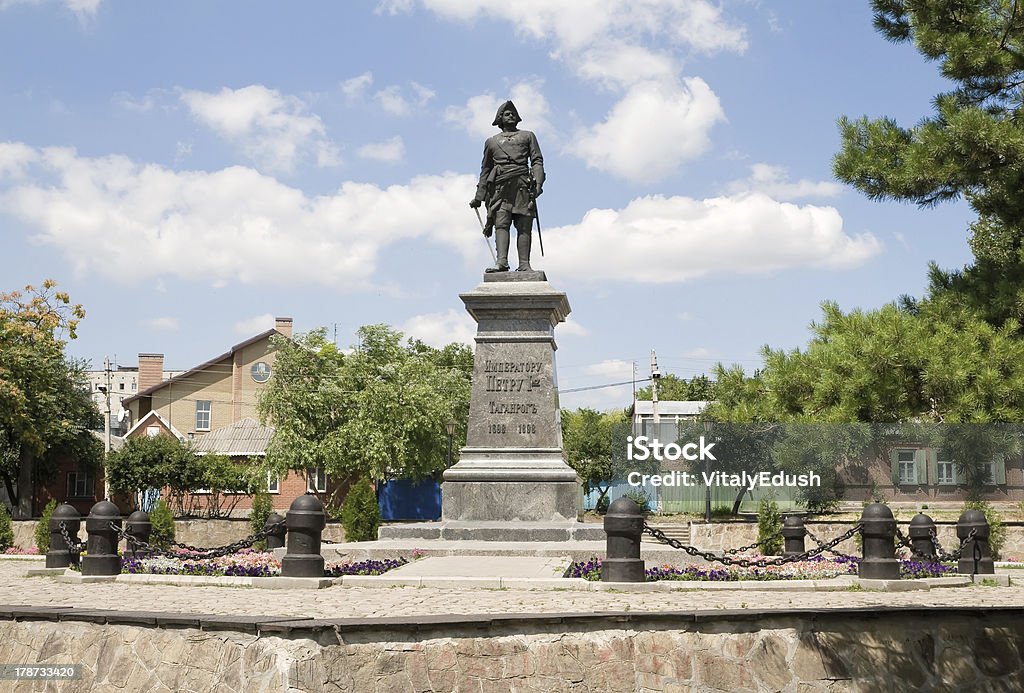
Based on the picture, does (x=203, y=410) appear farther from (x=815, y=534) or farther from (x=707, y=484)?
(x=815, y=534)

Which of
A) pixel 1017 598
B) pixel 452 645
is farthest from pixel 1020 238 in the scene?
pixel 452 645

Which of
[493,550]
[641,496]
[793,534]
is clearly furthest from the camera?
[641,496]

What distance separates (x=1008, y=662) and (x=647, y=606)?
113 inches

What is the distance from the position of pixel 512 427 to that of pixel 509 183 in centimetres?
389

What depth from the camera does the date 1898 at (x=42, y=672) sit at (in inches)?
321

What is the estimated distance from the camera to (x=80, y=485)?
47.9 meters

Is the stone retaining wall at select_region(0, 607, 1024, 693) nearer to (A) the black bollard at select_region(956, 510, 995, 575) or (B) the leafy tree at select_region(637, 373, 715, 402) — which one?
(A) the black bollard at select_region(956, 510, 995, 575)

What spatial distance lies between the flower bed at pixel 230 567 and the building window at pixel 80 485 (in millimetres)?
37129

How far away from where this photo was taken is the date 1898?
8.15 meters

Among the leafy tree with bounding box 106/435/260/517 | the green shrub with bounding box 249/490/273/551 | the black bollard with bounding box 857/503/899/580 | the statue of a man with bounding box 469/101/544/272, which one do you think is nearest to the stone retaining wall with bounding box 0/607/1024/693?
the black bollard with bounding box 857/503/899/580

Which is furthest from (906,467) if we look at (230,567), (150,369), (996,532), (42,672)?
(150,369)

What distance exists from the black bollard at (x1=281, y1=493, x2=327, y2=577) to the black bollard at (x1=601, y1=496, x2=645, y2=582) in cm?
287

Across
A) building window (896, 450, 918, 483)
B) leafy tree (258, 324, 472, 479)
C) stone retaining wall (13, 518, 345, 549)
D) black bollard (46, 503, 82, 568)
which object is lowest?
stone retaining wall (13, 518, 345, 549)

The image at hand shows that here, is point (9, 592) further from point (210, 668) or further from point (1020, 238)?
point (1020, 238)
